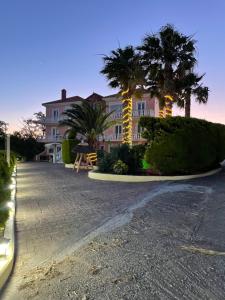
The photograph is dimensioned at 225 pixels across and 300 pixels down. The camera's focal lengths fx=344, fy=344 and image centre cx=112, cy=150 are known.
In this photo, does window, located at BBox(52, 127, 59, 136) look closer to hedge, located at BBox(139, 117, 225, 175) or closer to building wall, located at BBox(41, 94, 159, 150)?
building wall, located at BBox(41, 94, 159, 150)

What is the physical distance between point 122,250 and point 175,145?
9865 millimetres

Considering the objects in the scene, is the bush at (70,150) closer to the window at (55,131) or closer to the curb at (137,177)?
the curb at (137,177)

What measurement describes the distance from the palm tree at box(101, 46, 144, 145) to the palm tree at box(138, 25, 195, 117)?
1546mm

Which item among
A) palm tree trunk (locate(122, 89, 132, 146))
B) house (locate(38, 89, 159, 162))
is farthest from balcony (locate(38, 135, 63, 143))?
palm tree trunk (locate(122, 89, 132, 146))

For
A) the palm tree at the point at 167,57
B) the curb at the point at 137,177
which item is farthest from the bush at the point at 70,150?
the curb at the point at 137,177

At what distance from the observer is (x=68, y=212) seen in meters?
8.16

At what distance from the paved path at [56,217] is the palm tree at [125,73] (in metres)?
12.4

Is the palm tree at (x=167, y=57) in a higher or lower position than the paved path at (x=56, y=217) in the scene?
higher

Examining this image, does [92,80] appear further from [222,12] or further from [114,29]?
[222,12]

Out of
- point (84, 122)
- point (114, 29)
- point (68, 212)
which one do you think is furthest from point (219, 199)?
point (84, 122)

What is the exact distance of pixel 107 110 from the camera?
1806 inches

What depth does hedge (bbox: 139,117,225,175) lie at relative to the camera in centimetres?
1449

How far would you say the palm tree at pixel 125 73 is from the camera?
24094 millimetres

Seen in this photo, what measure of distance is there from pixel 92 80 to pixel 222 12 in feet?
64.1
